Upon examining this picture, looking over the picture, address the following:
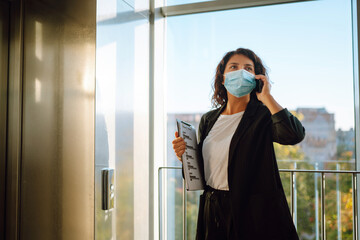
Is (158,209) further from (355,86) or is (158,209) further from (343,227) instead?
(355,86)

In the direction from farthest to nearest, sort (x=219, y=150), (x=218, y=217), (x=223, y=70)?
1. (x=223, y=70)
2. (x=219, y=150)
3. (x=218, y=217)

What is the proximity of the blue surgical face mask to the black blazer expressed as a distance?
0.35 ft

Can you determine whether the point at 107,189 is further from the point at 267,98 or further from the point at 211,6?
the point at 211,6

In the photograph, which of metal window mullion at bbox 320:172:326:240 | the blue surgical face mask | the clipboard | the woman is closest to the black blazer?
the woman

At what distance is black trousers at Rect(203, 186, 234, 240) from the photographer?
6.57 ft

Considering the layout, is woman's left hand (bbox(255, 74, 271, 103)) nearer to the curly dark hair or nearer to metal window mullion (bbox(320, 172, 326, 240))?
the curly dark hair

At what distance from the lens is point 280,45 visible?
8.22ft

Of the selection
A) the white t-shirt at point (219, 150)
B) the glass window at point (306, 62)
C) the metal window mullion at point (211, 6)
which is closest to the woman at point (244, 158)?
the white t-shirt at point (219, 150)

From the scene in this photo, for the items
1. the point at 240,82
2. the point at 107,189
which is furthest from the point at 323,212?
the point at 107,189

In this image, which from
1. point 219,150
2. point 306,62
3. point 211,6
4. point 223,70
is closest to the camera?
point 219,150

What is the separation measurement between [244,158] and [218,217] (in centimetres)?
36

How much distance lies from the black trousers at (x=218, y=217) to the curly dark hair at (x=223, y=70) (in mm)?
604

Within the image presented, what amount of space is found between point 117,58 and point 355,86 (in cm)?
155

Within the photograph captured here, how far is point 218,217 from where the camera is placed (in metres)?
2.02
